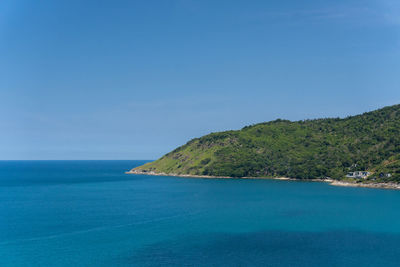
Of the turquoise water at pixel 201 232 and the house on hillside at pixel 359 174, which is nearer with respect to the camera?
the turquoise water at pixel 201 232

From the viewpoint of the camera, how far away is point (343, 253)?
205 feet

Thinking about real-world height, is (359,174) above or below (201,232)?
above


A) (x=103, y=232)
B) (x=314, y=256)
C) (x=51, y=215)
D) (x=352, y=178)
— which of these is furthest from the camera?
(x=352, y=178)

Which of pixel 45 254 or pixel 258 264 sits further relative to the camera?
pixel 45 254

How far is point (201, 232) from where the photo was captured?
258 ft

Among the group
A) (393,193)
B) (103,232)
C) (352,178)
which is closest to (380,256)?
(103,232)

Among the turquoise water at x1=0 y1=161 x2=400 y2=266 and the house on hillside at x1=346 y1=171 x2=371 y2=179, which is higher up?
the house on hillside at x1=346 y1=171 x2=371 y2=179

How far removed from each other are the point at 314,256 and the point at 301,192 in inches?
3790

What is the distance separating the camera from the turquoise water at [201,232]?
60.1 meters

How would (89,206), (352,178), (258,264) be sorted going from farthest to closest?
(352,178)
(89,206)
(258,264)

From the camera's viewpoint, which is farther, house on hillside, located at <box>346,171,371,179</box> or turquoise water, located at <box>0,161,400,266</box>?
house on hillside, located at <box>346,171,371,179</box>

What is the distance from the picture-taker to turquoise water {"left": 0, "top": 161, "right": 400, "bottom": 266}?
60.1 meters

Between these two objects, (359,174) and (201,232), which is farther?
(359,174)

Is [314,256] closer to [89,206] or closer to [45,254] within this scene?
[45,254]
